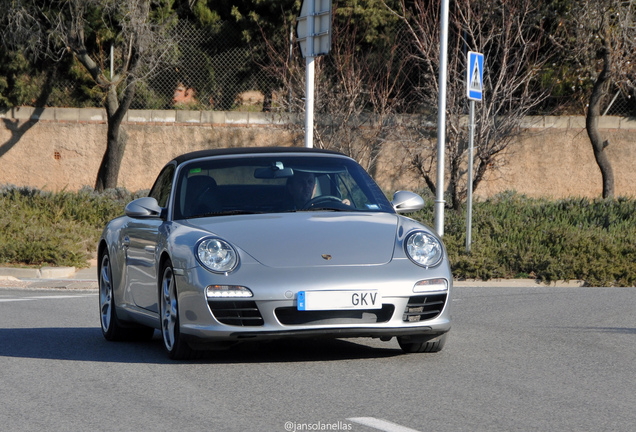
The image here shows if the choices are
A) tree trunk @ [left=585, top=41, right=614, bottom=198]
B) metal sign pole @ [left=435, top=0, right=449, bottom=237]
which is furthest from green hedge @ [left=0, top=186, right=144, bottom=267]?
tree trunk @ [left=585, top=41, right=614, bottom=198]

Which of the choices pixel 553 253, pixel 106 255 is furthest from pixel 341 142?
pixel 106 255

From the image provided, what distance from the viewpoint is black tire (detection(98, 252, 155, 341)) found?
8969mm

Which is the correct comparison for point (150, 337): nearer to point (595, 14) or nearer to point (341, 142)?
point (341, 142)

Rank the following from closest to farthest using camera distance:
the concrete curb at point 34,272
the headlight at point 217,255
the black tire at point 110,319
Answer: the headlight at point 217,255
the black tire at point 110,319
the concrete curb at point 34,272

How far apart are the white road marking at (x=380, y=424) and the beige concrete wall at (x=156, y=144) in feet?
60.4

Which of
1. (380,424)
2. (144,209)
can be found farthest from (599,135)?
(380,424)

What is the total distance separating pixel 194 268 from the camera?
7145 mm

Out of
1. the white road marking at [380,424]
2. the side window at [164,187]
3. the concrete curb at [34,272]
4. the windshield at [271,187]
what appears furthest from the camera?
the concrete curb at [34,272]

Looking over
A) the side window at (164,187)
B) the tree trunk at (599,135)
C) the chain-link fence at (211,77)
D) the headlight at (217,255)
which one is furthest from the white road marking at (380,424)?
the chain-link fence at (211,77)

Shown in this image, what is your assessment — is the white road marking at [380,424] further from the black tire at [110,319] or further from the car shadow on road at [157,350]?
the black tire at [110,319]

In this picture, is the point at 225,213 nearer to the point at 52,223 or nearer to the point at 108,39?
the point at 52,223

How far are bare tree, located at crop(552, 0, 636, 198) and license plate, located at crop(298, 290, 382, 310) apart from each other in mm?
16607

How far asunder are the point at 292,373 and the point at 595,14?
17561 millimetres

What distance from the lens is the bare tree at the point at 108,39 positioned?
22.4m
